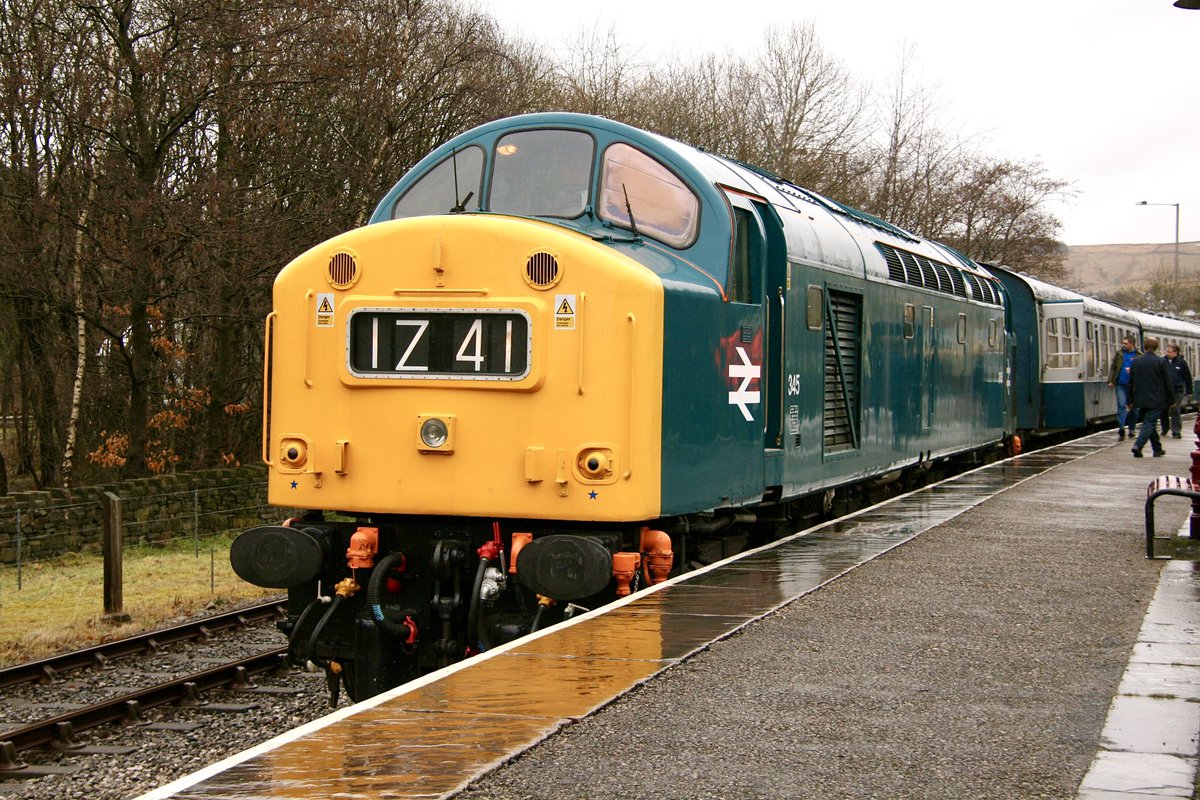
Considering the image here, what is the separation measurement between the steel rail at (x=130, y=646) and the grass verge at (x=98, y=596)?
70 centimetres

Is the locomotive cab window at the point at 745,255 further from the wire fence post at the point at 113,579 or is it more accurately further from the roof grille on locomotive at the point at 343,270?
the wire fence post at the point at 113,579

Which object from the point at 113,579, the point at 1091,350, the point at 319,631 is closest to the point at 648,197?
the point at 319,631

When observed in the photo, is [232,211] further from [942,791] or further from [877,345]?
[942,791]

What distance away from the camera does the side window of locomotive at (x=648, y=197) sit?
8227 mm

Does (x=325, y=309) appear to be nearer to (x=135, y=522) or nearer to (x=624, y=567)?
(x=624, y=567)

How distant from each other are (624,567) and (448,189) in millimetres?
2848

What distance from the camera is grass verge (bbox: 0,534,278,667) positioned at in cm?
1208

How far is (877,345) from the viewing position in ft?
39.7

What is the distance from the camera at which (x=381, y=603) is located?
7.60m

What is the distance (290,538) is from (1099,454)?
16640mm

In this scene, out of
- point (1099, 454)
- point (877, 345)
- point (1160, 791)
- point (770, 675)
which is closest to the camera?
point (1160, 791)

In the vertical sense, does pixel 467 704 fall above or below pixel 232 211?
below

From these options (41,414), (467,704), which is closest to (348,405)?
(467,704)

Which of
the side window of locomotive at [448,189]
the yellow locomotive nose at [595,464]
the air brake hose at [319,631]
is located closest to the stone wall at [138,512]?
the side window of locomotive at [448,189]
